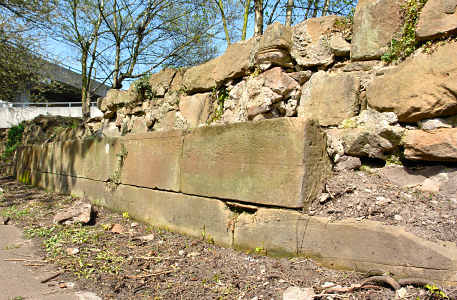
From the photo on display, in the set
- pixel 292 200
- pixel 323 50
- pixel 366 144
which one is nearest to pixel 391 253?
pixel 292 200

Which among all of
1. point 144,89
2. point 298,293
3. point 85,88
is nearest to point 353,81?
point 298,293

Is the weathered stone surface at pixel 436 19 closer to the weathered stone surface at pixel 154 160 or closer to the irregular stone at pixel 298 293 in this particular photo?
the irregular stone at pixel 298 293

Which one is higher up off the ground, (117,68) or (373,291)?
(117,68)

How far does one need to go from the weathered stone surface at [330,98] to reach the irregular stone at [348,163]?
332mm

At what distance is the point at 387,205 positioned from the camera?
2043mm

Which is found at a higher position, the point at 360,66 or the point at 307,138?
the point at 360,66

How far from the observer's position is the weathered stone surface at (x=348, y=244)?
66.9 inches

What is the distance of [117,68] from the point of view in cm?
1235

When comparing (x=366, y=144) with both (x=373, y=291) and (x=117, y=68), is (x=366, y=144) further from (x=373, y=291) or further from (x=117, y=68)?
(x=117, y=68)

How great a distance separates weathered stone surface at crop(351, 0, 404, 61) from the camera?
2.39 m

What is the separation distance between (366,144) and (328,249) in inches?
35.6

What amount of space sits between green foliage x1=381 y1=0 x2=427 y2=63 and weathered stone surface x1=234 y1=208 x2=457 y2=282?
1.34m

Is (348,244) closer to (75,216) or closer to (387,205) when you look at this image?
(387,205)

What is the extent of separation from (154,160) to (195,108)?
0.92 metres
